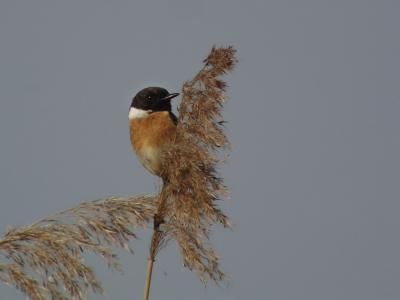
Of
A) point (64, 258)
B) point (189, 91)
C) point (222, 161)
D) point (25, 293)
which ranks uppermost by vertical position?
point (189, 91)

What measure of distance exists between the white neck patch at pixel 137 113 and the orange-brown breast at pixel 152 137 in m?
0.07

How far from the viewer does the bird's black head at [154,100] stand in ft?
17.7

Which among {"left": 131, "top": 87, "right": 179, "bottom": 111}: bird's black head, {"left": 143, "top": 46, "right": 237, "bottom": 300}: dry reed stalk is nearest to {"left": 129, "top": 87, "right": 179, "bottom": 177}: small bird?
{"left": 131, "top": 87, "right": 179, "bottom": 111}: bird's black head

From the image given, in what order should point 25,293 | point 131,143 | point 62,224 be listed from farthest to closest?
point 131,143 → point 62,224 → point 25,293

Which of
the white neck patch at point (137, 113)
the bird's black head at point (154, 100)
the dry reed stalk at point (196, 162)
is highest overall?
the bird's black head at point (154, 100)

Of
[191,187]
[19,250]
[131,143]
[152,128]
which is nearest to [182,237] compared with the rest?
[191,187]

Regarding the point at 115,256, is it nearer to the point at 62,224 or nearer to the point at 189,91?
the point at 62,224

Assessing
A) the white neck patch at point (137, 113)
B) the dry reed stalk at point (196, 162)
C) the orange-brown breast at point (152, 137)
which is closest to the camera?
the dry reed stalk at point (196, 162)

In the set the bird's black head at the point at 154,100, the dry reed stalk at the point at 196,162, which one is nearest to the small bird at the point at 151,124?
the bird's black head at the point at 154,100

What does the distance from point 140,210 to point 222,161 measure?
52 centimetres

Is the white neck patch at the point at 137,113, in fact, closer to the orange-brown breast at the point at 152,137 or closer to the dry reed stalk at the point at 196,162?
the orange-brown breast at the point at 152,137

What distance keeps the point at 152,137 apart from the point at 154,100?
549 mm

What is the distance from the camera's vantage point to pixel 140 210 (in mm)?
3123

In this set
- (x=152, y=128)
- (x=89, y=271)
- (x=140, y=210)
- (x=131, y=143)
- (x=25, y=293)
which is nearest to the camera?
(x=25, y=293)
